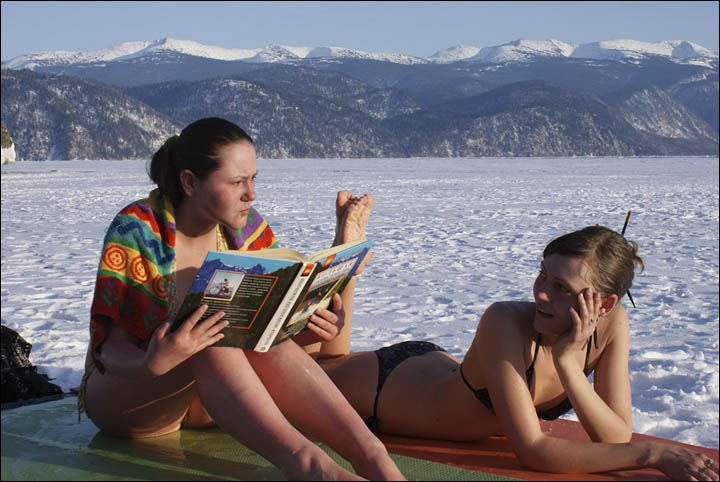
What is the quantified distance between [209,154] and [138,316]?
0.45m

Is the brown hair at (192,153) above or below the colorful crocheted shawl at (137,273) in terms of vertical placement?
above

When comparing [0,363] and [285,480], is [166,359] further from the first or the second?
[0,363]

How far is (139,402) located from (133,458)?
0.51ft

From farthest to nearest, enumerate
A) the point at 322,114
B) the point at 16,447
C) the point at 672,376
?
the point at 322,114 < the point at 672,376 < the point at 16,447

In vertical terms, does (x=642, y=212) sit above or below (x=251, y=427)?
below

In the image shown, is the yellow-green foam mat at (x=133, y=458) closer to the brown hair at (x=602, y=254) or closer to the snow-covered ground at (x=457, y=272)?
the brown hair at (x=602, y=254)

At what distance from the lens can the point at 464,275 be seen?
24.5ft

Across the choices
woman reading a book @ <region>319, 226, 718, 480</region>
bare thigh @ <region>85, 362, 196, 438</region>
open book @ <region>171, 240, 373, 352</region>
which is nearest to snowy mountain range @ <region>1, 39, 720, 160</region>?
bare thigh @ <region>85, 362, 196, 438</region>

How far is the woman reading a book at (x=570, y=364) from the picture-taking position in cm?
199

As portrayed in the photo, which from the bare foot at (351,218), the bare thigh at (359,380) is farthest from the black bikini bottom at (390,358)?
the bare foot at (351,218)

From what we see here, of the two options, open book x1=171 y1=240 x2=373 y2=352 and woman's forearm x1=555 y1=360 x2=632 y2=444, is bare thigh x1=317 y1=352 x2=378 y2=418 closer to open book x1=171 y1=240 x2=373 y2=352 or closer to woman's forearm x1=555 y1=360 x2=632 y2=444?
open book x1=171 y1=240 x2=373 y2=352

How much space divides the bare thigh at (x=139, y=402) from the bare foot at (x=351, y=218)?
643 millimetres

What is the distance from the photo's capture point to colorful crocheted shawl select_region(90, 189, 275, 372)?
2047 millimetres

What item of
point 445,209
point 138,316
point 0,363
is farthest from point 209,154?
point 445,209
